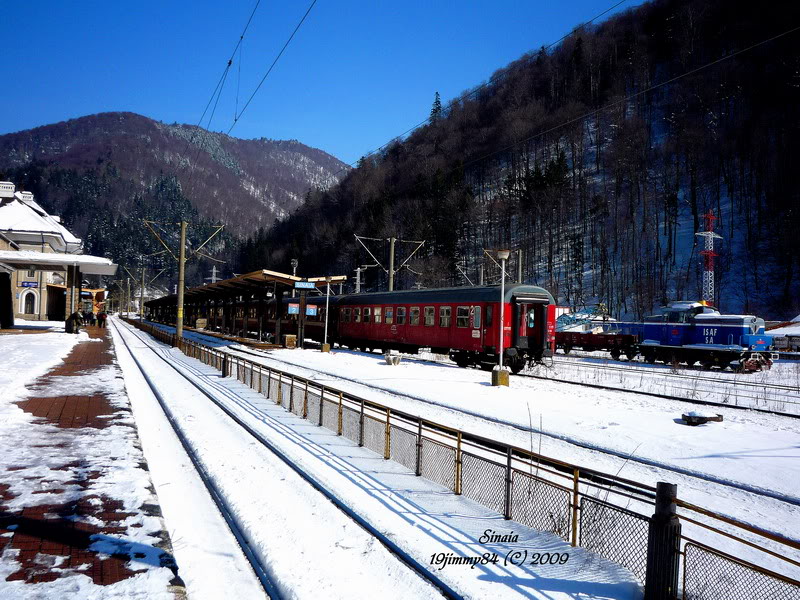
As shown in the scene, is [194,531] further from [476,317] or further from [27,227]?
[27,227]

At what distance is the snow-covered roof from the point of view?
63.5 metres

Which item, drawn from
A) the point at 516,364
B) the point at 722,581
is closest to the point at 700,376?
the point at 516,364

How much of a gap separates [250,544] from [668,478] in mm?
6564

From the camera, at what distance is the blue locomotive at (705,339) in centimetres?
2503

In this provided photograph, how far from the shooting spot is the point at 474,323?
905 inches

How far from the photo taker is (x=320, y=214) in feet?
387

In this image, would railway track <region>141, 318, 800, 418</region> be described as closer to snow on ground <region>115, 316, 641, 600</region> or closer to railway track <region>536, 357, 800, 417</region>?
railway track <region>536, 357, 800, 417</region>

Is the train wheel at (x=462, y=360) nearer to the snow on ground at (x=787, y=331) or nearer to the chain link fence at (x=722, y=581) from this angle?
the chain link fence at (x=722, y=581)

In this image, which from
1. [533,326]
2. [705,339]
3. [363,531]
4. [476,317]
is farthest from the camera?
[705,339]

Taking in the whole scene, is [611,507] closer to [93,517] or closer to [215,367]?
[93,517]

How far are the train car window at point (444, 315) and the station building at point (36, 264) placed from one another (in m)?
31.0

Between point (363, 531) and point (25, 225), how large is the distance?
2921 inches

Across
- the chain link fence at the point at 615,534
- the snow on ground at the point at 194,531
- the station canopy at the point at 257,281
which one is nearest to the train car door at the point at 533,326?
the station canopy at the point at 257,281

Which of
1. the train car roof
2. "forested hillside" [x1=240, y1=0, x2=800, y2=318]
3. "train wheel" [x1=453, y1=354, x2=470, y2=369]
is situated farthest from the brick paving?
"forested hillside" [x1=240, y1=0, x2=800, y2=318]
